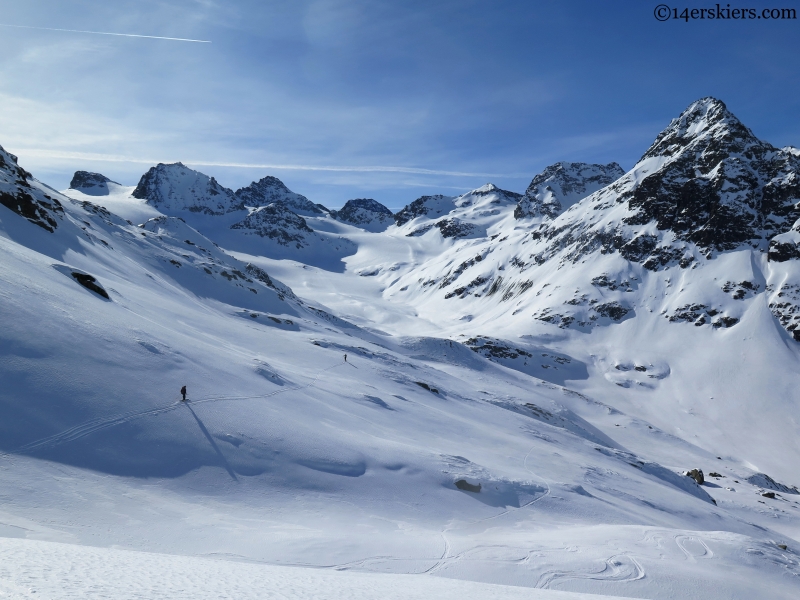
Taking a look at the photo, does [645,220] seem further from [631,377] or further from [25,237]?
[25,237]

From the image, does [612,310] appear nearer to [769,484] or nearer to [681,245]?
[681,245]

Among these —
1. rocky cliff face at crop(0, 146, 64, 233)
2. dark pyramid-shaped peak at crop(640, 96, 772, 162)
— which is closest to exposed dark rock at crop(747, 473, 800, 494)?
rocky cliff face at crop(0, 146, 64, 233)

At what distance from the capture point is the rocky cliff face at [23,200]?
41.3 meters

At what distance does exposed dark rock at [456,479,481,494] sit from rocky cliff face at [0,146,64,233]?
141ft

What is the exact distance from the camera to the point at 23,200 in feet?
139

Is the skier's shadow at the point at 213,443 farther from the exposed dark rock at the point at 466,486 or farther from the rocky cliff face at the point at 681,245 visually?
the rocky cliff face at the point at 681,245

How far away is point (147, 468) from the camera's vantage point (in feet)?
54.0

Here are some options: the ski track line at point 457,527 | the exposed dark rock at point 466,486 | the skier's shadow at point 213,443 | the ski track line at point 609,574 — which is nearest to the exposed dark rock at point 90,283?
the skier's shadow at point 213,443

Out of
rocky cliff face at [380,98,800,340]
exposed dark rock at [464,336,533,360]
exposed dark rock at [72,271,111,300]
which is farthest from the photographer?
rocky cliff face at [380,98,800,340]

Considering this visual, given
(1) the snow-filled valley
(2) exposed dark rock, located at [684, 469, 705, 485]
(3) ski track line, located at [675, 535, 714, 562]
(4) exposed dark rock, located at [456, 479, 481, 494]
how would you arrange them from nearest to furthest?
(1) the snow-filled valley, (3) ski track line, located at [675, 535, 714, 562], (4) exposed dark rock, located at [456, 479, 481, 494], (2) exposed dark rock, located at [684, 469, 705, 485]

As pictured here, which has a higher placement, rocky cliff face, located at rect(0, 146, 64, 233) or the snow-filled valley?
rocky cliff face, located at rect(0, 146, 64, 233)

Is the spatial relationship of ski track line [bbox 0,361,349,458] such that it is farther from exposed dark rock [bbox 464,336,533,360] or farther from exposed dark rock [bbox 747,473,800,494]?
exposed dark rock [bbox 464,336,533,360]

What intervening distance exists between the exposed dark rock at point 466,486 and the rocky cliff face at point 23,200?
1693 inches

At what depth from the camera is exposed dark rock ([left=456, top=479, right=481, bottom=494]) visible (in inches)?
873
